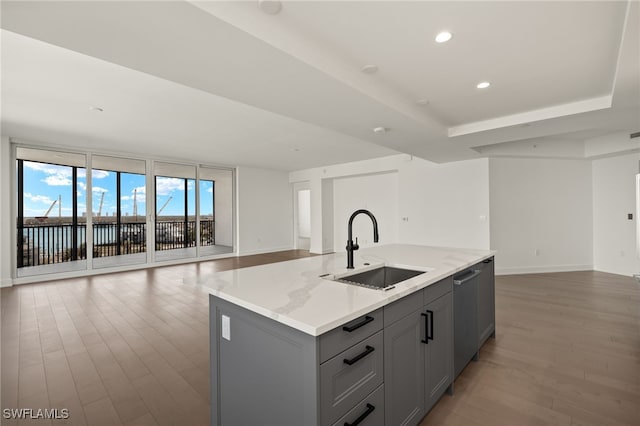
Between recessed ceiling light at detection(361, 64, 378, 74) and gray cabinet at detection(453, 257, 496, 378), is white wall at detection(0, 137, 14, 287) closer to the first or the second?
recessed ceiling light at detection(361, 64, 378, 74)

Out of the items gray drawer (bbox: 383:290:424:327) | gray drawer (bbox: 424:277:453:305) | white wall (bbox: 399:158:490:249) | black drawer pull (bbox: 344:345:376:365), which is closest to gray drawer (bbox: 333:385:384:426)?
black drawer pull (bbox: 344:345:376:365)

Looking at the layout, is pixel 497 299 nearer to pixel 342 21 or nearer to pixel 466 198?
pixel 466 198

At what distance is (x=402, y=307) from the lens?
148 cm

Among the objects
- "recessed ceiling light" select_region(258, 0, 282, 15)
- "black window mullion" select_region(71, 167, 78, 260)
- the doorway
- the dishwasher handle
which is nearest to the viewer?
"recessed ceiling light" select_region(258, 0, 282, 15)

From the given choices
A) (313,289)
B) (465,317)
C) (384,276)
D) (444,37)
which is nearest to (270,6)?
(444,37)

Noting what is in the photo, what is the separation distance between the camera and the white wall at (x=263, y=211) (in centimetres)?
824

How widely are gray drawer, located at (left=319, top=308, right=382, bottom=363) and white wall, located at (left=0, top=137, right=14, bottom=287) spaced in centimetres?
654

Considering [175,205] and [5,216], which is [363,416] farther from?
[175,205]

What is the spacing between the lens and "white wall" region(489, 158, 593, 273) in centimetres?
570

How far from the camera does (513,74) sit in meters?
2.46

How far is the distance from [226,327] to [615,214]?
25.1 feet

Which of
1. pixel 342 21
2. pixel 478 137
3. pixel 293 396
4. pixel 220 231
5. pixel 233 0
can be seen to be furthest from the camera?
pixel 220 231

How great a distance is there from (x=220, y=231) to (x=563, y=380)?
30.1 feet

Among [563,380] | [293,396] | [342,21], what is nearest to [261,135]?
[342,21]
